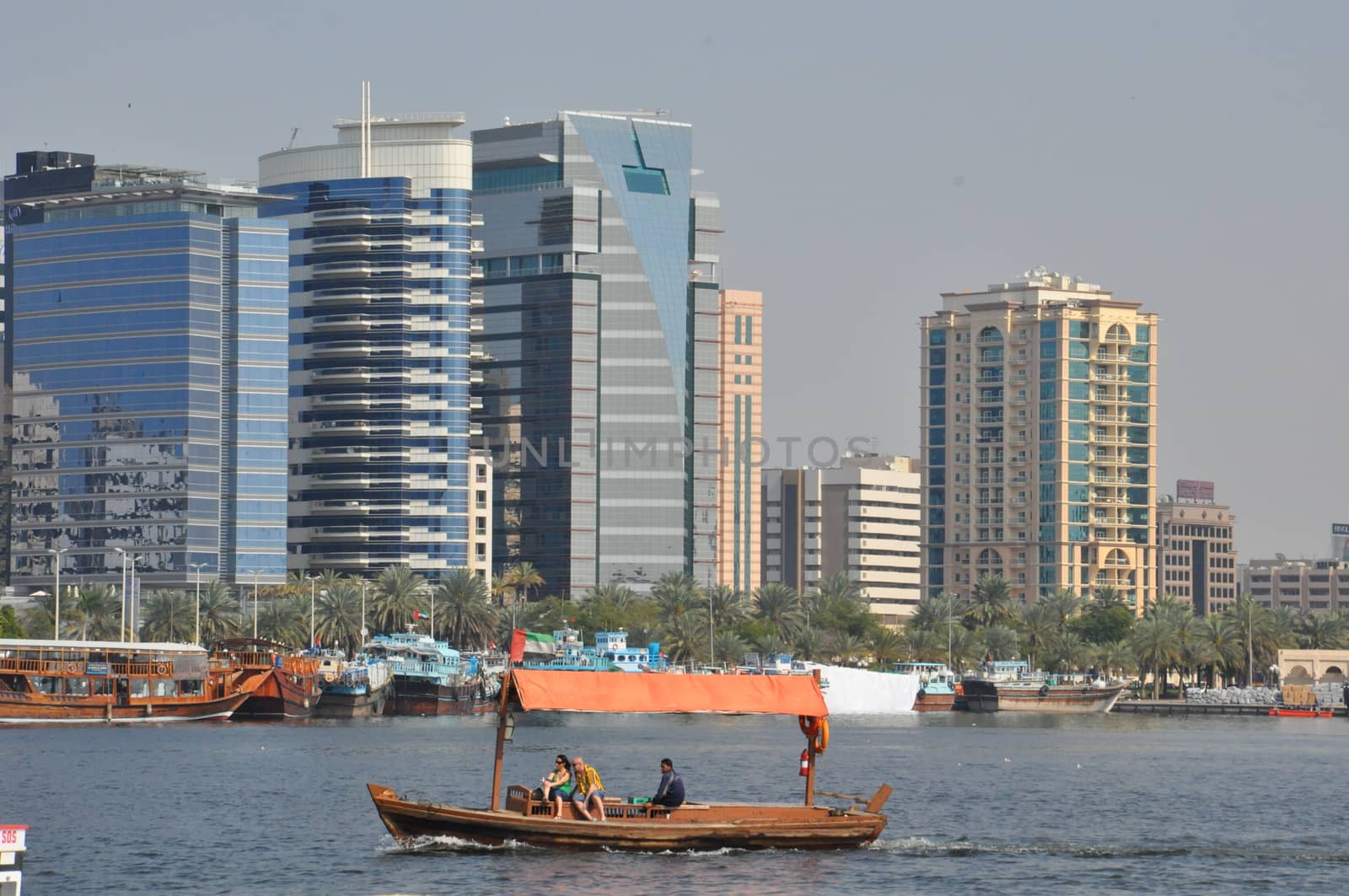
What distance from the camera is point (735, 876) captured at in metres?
67.6

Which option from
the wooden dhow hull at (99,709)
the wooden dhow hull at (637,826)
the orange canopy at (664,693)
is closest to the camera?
the wooden dhow hull at (637,826)

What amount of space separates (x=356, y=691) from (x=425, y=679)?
8749mm

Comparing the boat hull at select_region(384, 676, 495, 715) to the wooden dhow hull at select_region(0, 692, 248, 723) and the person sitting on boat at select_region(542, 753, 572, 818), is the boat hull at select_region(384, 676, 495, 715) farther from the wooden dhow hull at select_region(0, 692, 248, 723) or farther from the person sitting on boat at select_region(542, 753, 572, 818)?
the person sitting on boat at select_region(542, 753, 572, 818)

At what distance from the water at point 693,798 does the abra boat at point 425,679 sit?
20.7 meters

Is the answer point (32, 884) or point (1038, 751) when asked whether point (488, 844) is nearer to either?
point (32, 884)

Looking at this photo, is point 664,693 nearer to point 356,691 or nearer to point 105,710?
point 105,710

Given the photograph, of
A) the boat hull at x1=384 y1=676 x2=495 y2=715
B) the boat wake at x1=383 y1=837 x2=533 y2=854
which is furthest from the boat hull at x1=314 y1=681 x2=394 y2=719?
the boat wake at x1=383 y1=837 x2=533 y2=854

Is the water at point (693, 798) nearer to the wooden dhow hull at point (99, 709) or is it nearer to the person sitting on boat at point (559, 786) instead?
the person sitting on boat at point (559, 786)

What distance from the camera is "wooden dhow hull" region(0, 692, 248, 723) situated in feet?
515

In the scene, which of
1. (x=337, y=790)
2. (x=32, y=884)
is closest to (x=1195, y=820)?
(x=337, y=790)

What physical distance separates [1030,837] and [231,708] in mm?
96515

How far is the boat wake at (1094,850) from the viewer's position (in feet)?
252

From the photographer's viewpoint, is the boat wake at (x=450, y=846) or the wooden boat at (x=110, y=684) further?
the wooden boat at (x=110, y=684)

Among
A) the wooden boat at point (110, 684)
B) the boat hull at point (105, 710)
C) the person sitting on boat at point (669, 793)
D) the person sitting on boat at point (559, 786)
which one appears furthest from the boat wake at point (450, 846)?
the boat hull at point (105, 710)
